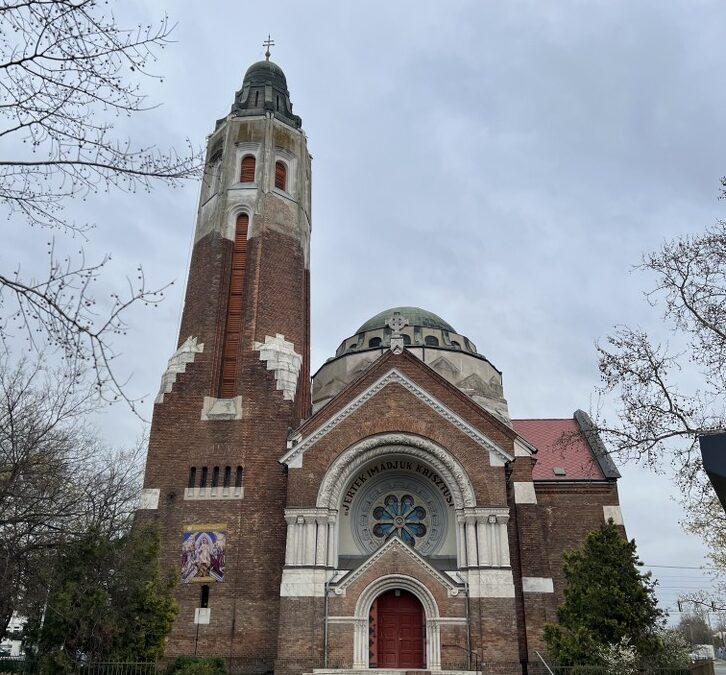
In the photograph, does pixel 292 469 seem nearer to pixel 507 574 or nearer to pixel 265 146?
pixel 507 574

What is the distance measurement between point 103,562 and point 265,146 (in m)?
21.0

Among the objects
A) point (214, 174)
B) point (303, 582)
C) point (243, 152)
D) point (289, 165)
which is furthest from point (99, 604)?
point (289, 165)

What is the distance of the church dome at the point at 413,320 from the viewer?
40.4 m

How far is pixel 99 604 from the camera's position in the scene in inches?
634

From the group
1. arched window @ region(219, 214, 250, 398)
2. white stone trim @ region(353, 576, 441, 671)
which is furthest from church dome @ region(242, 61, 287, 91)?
white stone trim @ region(353, 576, 441, 671)

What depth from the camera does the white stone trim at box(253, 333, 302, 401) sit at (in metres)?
26.8

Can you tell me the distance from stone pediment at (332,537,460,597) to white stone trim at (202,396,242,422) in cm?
723

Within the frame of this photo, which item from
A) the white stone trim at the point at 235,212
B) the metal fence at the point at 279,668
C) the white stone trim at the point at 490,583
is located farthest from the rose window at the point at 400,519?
the white stone trim at the point at 235,212

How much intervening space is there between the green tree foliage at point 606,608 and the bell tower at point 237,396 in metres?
9.89

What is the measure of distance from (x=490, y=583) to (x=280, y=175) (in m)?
20.2

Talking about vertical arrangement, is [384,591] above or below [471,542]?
below

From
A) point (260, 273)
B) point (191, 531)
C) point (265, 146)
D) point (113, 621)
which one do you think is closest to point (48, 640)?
point (113, 621)

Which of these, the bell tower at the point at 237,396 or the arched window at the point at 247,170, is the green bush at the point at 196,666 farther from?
the arched window at the point at 247,170

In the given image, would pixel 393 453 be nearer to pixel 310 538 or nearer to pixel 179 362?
pixel 310 538
